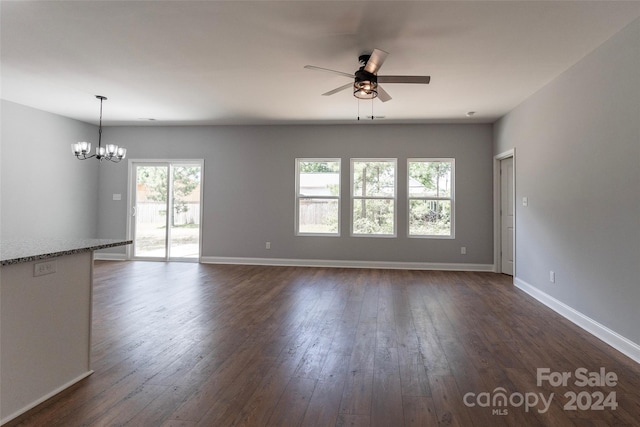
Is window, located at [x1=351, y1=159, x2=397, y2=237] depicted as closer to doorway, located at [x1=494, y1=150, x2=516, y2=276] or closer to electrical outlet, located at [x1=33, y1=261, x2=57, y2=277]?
doorway, located at [x1=494, y1=150, x2=516, y2=276]

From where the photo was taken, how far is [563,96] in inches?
150

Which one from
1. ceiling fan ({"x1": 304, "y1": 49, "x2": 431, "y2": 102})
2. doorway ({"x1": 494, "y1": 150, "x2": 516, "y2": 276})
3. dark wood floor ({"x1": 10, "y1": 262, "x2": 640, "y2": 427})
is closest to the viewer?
dark wood floor ({"x1": 10, "y1": 262, "x2": 640, "y2": 427})

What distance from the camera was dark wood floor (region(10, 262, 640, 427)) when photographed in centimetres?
188

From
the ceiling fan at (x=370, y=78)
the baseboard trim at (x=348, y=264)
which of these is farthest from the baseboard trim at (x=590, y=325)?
the ceiling fan at (x=370, y=78)

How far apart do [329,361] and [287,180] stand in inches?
177

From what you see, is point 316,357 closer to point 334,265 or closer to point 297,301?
point 297,301

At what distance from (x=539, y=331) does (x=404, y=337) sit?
4.44ft

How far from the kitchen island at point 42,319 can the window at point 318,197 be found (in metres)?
4.41

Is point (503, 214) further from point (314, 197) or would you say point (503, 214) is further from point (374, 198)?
point (314, 197)

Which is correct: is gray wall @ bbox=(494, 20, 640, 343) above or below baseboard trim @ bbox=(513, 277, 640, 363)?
above

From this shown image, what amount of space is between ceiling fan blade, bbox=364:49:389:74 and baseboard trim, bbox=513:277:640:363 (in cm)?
311

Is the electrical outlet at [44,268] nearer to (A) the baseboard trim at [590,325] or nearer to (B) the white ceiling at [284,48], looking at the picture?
(B) the white ceiling at [284,48]

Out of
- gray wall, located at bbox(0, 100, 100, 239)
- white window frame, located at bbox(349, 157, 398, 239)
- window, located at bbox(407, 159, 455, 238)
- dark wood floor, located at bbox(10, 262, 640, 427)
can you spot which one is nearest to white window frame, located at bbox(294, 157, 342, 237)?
white window frame, located at bbox(349, 157, 398, 239)

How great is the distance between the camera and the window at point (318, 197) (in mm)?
6590
